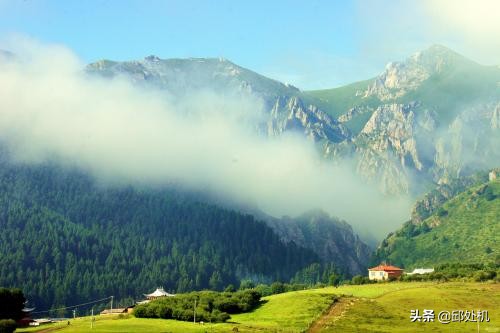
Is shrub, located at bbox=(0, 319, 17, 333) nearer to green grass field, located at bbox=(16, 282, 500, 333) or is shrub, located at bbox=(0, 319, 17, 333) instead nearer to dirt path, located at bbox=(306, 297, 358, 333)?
green grass field, located at bbox=(16, 282, 500, 333)

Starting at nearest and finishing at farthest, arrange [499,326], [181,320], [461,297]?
[499,326] → [181,320] → [461,297]

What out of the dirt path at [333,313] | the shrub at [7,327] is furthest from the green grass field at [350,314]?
the shrub at [7,327]

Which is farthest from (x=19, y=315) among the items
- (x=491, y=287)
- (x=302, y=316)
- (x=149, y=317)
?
(x=491, y=287)

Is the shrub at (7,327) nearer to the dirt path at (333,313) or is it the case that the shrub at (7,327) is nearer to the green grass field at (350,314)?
the green grass field at (350,314)

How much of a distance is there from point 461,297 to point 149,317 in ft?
267

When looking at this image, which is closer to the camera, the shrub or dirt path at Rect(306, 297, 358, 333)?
the shrub

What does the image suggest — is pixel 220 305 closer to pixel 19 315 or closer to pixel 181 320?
pixel 181 320

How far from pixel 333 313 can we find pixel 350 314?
16.0ft

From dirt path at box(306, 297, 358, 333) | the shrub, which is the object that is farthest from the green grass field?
the shrub

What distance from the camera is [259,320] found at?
167500 millimetres

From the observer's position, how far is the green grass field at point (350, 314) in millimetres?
146250

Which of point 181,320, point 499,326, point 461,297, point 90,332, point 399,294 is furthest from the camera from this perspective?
point 399,294

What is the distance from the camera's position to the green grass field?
146m

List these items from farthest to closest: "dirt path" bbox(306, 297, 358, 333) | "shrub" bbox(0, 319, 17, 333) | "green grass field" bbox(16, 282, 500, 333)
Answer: "dirt path" bbox(306, 297, 358, 333)
"green grass field" bbox(16, 282, 500, 333)
"shrub" bbox(0, 319, 17, 333)
